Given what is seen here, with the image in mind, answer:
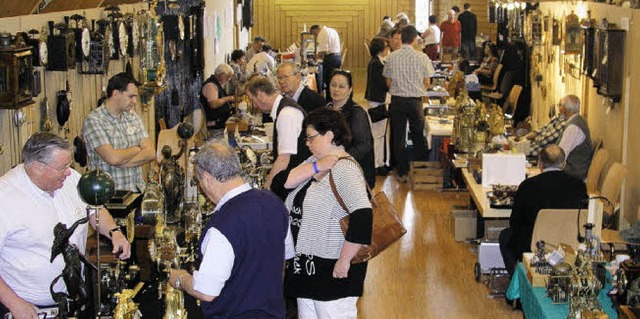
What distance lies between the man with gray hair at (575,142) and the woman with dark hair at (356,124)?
102 inches

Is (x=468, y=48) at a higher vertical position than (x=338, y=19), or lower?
lower

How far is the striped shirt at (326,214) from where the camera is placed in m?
5.39

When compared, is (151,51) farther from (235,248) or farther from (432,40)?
(432,40)

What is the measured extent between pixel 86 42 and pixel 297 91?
1676 mm

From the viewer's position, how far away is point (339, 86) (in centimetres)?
787

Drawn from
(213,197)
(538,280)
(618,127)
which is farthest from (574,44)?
(213,197)

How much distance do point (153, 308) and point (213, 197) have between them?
1.19m

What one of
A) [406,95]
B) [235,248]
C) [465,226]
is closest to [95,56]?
[235,248]

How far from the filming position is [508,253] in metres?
7.76

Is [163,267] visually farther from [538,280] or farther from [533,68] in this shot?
[533,68]

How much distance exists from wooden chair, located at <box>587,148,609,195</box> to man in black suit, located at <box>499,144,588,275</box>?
6.86 ft

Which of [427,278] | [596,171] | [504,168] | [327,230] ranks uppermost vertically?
[327,230]

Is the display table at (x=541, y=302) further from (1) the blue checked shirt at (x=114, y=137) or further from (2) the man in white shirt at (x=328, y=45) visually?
(2) the man in white shirt at (x=328, y=45)

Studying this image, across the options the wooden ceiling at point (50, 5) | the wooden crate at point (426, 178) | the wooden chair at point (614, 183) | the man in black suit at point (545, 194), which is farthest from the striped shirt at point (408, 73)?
the man in black suit at point (545, 194)
